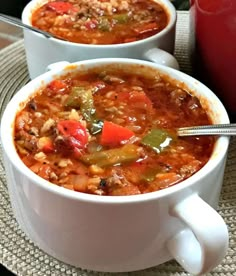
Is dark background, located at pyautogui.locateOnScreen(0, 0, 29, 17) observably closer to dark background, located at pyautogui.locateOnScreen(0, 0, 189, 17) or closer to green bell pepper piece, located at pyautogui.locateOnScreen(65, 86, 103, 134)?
dark background, located at pyautogui.locateOnScreen(0, 0, 189, 17)

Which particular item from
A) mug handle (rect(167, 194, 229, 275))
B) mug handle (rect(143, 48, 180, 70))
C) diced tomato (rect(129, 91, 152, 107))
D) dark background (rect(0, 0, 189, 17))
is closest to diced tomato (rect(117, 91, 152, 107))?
diced tomato (rect(129, 91, 152, 107))

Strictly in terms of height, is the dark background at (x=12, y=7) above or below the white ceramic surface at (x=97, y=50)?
below

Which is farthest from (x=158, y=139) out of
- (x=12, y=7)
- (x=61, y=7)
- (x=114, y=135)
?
(x=12, y=7)

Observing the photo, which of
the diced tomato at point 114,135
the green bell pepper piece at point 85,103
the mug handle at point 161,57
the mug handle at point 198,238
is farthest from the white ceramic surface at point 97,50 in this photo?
the mug handle at point 198,238

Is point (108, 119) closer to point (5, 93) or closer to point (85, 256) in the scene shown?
point (85, 256)

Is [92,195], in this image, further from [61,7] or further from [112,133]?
[61,7]

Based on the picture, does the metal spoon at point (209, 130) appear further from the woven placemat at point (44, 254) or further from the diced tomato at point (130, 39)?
the diced tomato at point (130, 39)
